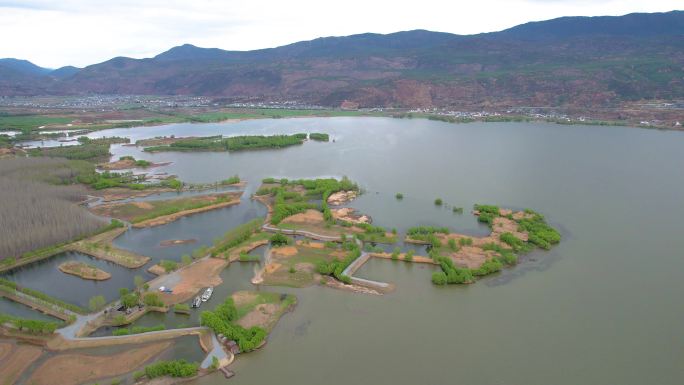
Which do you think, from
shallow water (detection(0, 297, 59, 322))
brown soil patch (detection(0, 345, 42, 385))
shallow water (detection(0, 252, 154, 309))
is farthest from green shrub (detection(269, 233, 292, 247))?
brown soil patch (detection(0, 345, 42, 385))

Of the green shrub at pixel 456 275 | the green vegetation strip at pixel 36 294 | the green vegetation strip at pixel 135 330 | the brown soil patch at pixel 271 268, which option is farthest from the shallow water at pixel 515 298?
the green vegetation strip at pixel 36 294

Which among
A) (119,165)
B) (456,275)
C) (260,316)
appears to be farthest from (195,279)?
(119,165)

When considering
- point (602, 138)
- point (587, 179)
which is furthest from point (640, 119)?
point (587, 179)

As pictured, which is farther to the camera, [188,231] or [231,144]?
[231,144]

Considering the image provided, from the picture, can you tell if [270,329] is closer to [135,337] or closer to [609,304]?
[135,337]

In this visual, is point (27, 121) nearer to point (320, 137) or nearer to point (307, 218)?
point (320, 137)
